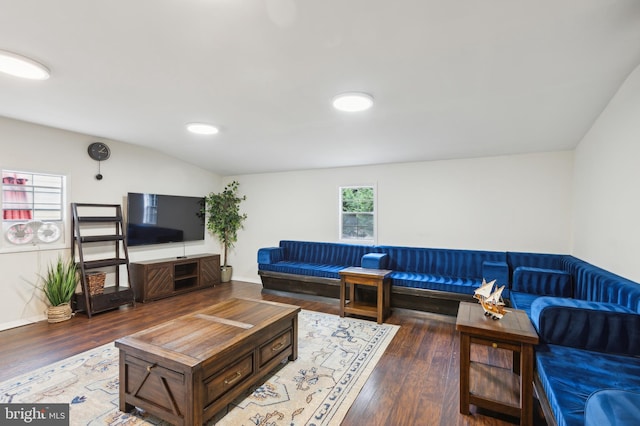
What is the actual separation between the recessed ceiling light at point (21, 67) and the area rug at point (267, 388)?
2390 millimetres

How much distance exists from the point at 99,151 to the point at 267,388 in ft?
13.1

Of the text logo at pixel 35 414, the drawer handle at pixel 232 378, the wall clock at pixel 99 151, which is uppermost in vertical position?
the wall clock at pixel 99 151

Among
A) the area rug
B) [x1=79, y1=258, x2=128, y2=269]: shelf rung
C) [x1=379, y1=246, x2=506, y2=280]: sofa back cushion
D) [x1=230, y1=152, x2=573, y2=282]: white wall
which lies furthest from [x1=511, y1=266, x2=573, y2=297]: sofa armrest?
[x1=79, y1=258, x2=128, y2=269]: shelf rung

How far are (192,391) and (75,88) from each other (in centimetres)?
280

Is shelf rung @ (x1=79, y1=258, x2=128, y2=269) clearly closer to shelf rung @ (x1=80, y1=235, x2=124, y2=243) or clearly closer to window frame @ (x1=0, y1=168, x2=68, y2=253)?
shelf rung @ (x1=80, y1=235, x2=124, y2=243)

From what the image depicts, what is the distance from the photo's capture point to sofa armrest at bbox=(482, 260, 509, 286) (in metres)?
3.51

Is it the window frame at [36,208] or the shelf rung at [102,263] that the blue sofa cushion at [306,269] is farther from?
the window frame at [36,208]

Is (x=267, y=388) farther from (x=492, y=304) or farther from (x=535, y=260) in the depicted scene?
(x=535, y=260)

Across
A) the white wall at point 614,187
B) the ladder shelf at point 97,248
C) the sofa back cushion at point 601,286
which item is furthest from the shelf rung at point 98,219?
the white wall at point 614,187

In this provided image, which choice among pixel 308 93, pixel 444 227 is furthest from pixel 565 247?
pixel 308 93

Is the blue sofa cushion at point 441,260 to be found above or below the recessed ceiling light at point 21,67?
below

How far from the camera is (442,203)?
451 centimetres

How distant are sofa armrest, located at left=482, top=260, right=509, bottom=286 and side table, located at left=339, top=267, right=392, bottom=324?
45.8 inches

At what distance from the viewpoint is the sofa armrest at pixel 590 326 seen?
178cm
